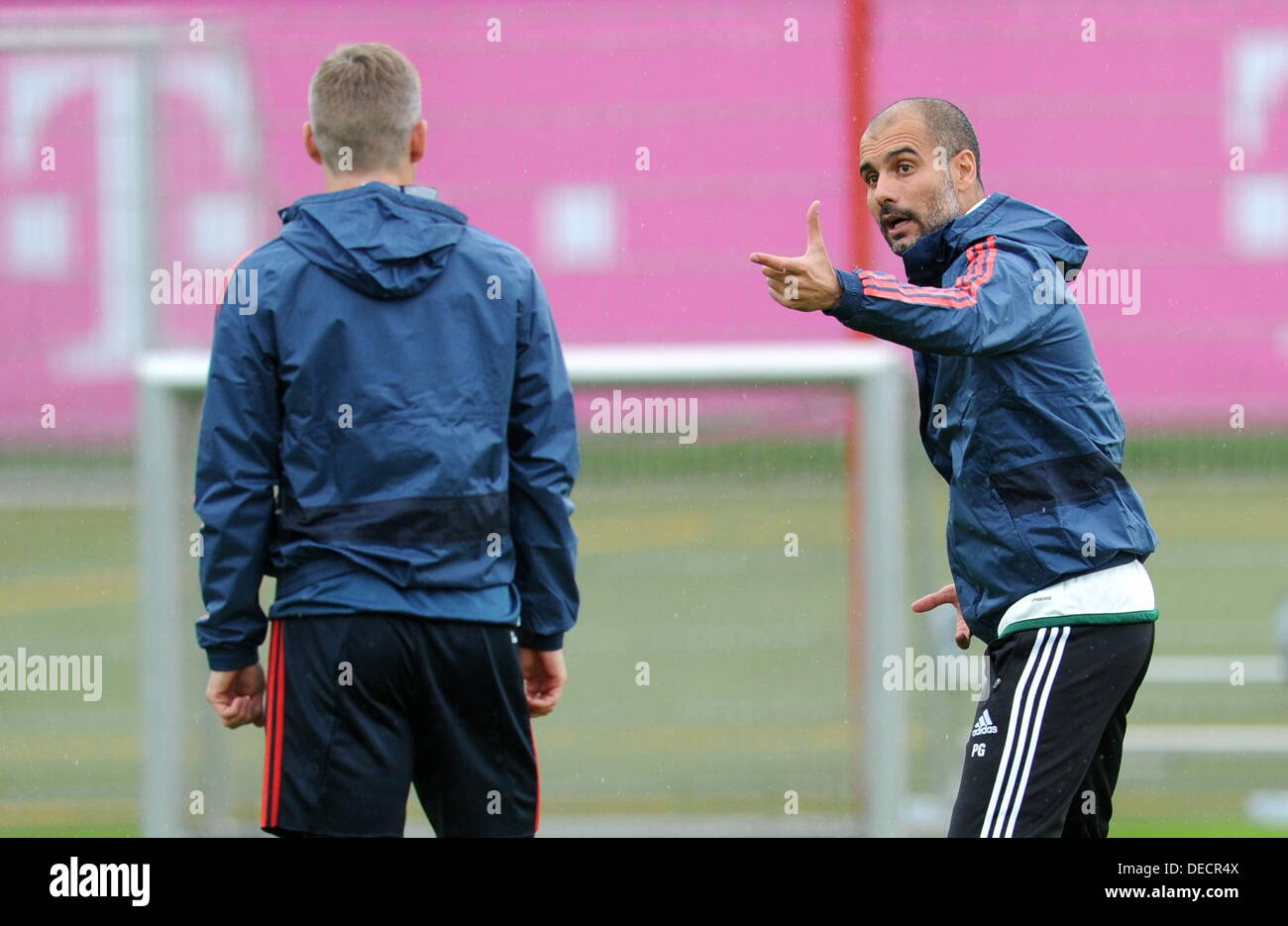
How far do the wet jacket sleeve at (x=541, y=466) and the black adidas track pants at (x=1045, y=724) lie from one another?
805 mm

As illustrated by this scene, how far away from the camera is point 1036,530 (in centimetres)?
295

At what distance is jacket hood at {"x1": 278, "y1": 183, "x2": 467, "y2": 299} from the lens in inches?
113

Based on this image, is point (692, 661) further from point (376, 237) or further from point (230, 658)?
point (376, 237)

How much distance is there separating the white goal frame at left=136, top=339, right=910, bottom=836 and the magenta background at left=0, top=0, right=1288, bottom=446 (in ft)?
1.51

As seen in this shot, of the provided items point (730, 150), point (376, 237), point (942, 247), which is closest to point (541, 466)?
point (376, 237)

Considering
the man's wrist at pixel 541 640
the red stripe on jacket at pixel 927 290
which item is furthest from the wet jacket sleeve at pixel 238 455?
the red stripe on jacket at pixel 927 290

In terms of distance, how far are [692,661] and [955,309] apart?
2245 millimetres

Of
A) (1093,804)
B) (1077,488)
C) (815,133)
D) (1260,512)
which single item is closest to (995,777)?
(1093,804)

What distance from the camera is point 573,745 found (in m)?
4.80

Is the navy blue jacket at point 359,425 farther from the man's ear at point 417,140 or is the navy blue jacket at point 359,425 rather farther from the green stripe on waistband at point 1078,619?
the green stripe on waistband at point 1078,619

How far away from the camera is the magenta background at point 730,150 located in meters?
5.24

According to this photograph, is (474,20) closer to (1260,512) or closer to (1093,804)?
(1260,512)

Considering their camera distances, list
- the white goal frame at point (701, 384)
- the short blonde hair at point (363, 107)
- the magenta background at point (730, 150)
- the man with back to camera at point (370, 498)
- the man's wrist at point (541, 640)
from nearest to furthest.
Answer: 1. the man with back to camera at point (370, 498)
2. the short blonde hair at point (363, 107)
3. the man's wrist at point (541, 640)
4. the white goal frame at point (701, 384)
5. the magenta background at point (730, 150)
